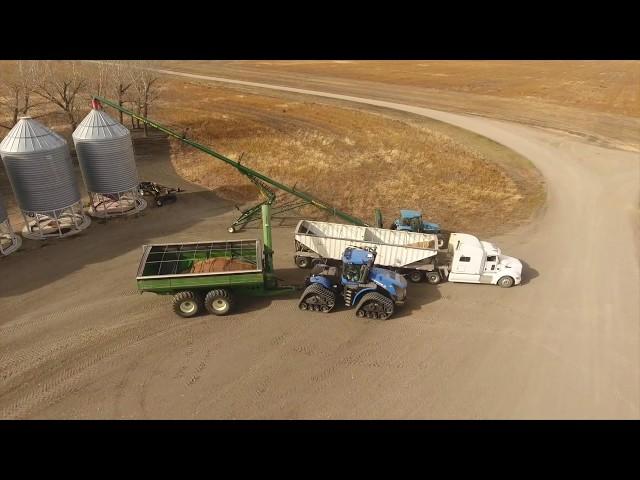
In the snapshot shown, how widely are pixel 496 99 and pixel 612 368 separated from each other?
48589mm

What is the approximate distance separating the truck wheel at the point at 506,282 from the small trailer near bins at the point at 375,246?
2.78 metres

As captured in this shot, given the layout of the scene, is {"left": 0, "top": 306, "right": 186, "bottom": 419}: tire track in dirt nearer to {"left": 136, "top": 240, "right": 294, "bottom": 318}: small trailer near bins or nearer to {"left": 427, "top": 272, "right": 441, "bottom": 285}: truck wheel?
{"left": 136, "top": 240, "right": 294, "bottom": 318}: small trailer near bins

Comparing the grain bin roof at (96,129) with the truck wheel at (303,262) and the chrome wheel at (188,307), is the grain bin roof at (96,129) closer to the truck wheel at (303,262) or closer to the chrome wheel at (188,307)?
the chrome wheel at (188,307)

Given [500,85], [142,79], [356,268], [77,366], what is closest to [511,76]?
[500,85]

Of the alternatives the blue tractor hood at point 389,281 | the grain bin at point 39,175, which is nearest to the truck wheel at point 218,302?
the blue tractor hood at point 389,281

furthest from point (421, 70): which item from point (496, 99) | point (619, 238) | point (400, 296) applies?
point (400, 296)

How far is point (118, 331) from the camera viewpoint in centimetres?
1555

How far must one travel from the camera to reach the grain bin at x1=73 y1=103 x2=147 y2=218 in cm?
2261

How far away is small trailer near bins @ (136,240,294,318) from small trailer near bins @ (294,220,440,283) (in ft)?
7.86

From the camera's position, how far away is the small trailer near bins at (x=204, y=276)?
51.5 feet

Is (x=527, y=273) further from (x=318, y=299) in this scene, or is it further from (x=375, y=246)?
(x=318, y=299)

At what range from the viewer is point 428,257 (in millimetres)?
17781

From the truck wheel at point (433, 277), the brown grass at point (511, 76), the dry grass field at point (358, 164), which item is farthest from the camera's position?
the brown grass at point (511, 76)

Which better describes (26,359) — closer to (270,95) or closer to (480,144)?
(480,144)
